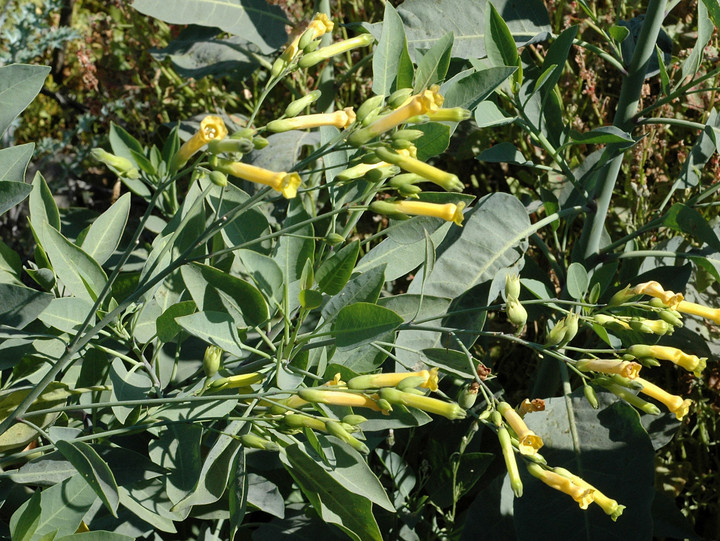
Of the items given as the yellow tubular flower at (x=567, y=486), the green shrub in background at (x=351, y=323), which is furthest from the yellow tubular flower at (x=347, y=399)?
the yellow tubular flower at (x=567, y=486)

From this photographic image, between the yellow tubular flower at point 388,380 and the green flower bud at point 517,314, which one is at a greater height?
the green flower bud at point 517,314

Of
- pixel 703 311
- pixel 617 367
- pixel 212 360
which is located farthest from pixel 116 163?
pixel 703 311

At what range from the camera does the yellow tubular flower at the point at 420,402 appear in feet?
2.91

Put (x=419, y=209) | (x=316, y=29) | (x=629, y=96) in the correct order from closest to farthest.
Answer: (x=419, y=209), (x=316, y=29), (x=629, y=96)

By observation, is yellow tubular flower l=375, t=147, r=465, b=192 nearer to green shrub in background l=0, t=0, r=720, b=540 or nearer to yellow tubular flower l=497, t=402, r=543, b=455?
green shrub in background l=0, t=0, r=720, b=540

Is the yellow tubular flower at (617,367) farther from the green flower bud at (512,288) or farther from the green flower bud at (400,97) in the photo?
the green flower bud at (400,97)

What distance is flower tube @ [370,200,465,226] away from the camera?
921mm

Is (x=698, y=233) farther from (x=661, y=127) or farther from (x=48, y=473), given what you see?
(x=48, y=473)

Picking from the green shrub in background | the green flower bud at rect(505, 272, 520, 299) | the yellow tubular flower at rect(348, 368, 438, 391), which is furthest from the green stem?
the yellow tubular flower at rect(348, 368, 438, 391)

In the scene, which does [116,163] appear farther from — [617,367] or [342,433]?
[617,367]

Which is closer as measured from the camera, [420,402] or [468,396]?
[420,402]

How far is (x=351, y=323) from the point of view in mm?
961

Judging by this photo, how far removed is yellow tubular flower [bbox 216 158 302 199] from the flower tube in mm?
122

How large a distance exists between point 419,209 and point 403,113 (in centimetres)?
13
